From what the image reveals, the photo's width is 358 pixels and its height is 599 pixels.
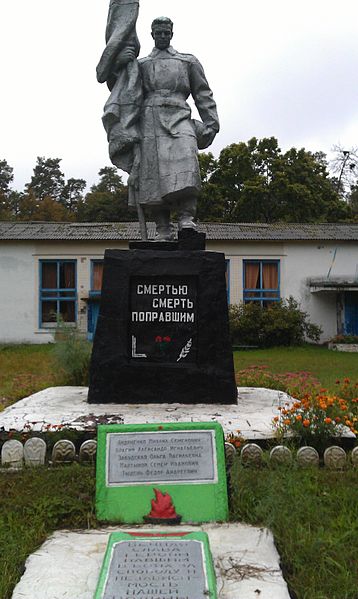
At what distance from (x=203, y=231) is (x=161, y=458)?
54.8 ft

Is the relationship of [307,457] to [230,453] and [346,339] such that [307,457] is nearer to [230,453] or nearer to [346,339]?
[230,453]

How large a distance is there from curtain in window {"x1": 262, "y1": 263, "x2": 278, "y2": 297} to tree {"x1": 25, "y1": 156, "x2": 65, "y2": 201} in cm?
3147

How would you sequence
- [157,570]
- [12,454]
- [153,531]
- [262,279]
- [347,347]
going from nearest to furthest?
[157,570] < [153,531] < [12,454] < [347,347] < [262,279]

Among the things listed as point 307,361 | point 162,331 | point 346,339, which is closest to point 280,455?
point 162,331

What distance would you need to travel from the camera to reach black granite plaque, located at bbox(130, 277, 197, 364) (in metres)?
5.44

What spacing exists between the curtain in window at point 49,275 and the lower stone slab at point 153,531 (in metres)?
16.4

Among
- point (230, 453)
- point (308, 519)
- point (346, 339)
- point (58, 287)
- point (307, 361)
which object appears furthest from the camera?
point (58, 287)

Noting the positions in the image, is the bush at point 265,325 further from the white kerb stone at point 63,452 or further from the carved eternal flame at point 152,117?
the white kerb stone at point 63,452

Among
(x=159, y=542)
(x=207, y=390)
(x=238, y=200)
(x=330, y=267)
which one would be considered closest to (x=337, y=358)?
(x=330, y=267)

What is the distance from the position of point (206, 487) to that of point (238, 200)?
85.7ft

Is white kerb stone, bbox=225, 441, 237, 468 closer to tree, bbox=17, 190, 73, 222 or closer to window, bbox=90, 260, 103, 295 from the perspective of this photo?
window, bbox=90, 260, 103, 295

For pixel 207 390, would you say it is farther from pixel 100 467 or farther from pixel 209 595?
pixel 209 595

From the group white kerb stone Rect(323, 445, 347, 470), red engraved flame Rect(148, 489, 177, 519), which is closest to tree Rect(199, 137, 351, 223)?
white kerb stone Rect(323, 445, 347, 470)

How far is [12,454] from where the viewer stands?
3861 mm
